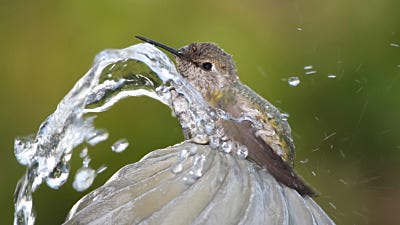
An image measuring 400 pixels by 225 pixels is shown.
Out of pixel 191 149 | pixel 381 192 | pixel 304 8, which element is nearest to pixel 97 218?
pixel 191 149

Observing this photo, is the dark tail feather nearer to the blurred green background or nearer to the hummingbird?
the hummingbird

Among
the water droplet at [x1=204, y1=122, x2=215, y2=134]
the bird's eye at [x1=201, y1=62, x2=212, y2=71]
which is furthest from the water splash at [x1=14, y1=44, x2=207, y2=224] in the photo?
the bird's eye at [x1=201, y1=62, x2=212, y2=71]

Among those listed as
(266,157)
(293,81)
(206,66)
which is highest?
(206,66)

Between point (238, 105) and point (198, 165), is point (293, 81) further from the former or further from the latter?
point (198, 165)

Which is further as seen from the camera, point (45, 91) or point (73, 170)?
point (45, 91)

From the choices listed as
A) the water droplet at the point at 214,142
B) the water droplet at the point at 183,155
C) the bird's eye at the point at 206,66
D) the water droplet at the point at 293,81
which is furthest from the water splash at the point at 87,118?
the water droplet at the point at 293,81

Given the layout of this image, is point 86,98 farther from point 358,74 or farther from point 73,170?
point 358,74

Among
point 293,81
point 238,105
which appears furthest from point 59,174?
point 293,81
